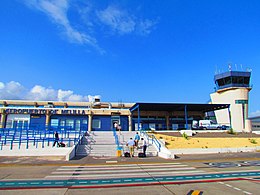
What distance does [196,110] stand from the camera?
1602 inches

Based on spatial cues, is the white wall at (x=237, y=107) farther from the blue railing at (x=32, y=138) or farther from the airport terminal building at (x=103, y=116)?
the blue railing at (x=32, y=138)

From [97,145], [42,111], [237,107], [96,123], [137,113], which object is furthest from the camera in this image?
[237,107]

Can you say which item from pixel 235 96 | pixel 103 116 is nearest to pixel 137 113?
pixel 103 116

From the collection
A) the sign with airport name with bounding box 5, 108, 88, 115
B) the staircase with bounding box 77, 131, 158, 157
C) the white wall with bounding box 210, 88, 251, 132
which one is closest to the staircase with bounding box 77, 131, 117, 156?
the staircase with bounding box 77, 131, 158, 157

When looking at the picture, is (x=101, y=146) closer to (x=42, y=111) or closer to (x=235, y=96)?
(x=42, y=111)

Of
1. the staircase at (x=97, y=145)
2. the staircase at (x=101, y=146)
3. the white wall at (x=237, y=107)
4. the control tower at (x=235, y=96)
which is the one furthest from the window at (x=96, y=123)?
the white wall at (x=237, y=107)

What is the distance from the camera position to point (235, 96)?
4353 cm

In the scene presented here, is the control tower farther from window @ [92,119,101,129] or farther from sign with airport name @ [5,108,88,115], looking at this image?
sign with airport name @ [5,108,88,115]

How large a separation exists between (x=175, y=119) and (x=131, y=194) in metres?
35.5

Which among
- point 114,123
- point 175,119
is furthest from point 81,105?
point 175,119

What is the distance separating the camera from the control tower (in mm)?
42844

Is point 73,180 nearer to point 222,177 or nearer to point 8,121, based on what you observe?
point 222,177

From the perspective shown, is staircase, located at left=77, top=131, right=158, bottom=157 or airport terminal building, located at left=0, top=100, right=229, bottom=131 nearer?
staircase, located at left=77, top=131, right=158, bottom=157

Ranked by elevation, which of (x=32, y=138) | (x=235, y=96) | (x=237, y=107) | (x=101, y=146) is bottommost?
(x=101, y=146)
